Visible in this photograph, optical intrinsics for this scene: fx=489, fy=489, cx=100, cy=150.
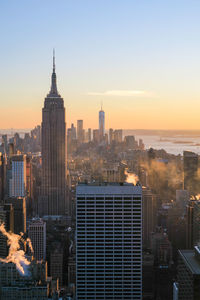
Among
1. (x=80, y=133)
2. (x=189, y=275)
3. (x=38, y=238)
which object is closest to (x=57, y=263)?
(x=38, y=238)

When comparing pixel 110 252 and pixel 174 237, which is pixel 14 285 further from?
pixel 174 237

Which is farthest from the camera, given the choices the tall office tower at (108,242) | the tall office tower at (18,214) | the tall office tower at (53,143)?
the tall office tower at (53,143)

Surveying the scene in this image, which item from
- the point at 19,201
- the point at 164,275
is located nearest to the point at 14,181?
the point at 19,201

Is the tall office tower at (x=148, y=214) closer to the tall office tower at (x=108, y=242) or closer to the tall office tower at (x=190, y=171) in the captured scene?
the tall office tower at (x=190, y=171)

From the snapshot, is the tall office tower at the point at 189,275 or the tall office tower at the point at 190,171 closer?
the tall office tower at the point at 189,275

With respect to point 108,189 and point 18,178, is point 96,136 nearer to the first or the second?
point 18,178

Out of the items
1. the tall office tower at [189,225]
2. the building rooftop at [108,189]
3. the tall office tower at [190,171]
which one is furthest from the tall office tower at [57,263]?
the tall office tower at [190,171]

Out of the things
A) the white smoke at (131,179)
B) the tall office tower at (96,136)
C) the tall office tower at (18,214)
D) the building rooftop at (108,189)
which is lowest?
the tall office tower at (18,214)
